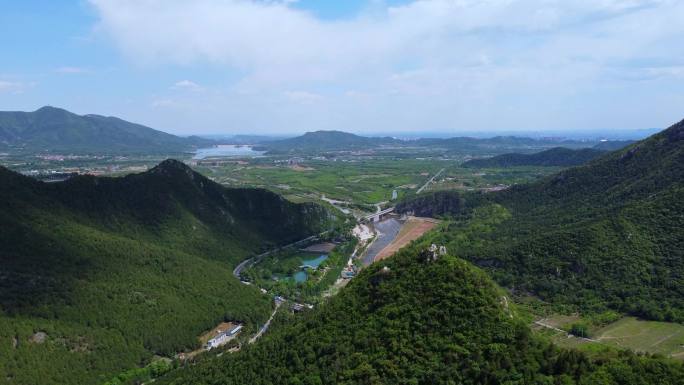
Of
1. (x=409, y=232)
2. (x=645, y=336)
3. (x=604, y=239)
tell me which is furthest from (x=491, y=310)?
(x=409, y=232)

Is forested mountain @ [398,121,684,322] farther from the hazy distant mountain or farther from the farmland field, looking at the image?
the farmland field

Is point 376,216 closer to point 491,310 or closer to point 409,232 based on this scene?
point 409,232

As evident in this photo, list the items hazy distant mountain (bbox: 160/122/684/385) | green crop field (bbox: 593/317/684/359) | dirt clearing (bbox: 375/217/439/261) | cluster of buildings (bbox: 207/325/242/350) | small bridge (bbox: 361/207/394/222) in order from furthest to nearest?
small bridge (bbox: 361/207/394/222)
dirt clearing (bbox: 375/217/439/261)
cluster of buildings (bbox: 207/325/242/350)
green crop field (bbox: 593/317/684/359)
hazy distant mountain (bbox: 160/122/684/385)

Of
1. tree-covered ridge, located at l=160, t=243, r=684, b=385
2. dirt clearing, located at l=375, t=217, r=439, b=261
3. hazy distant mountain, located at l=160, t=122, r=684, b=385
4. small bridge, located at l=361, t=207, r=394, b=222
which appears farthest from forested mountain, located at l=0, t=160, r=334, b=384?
small bridge, located at l=361, t=207, r=394, b=222

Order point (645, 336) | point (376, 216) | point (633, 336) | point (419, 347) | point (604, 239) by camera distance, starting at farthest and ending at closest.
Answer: point (376, 216) → point (604, 239) → point (633, 336) → point (645, 336) → point (419, 347)

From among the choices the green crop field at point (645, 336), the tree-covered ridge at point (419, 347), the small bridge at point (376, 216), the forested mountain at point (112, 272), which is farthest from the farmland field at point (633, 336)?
the small bridge at point (376, 216)

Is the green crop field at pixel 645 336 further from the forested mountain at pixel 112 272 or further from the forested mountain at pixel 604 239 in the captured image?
the forested mountain at pixel 112 272
